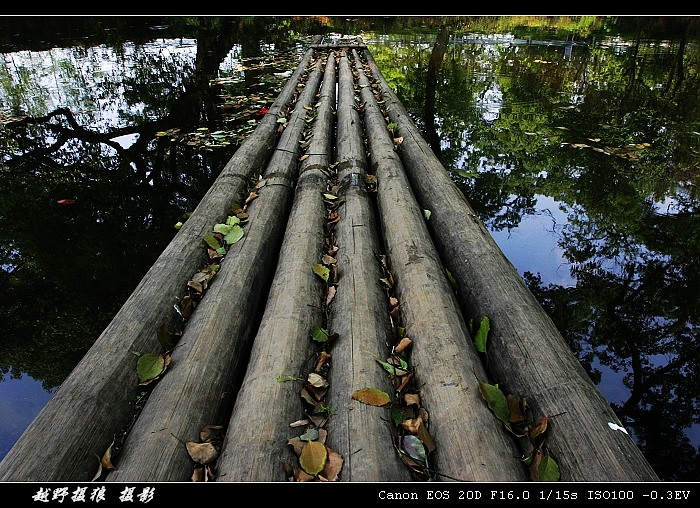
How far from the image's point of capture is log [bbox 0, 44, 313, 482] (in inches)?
53.9

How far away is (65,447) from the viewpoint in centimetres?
140

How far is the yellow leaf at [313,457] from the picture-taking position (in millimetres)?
1346

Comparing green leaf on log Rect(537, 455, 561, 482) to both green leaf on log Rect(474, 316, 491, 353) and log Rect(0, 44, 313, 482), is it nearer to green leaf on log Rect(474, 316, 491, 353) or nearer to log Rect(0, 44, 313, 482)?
green leaf on log Rect(474, 316, 491, 353)

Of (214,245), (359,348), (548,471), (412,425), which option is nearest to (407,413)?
(412,425)

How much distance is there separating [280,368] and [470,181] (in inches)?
153

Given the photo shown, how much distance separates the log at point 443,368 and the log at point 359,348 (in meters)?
0.13

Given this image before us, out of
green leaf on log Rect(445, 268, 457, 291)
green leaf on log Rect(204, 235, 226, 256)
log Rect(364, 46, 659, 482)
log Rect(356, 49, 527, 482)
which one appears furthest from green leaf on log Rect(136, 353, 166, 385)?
green leaf on log Rect(445, 268, 457, 291)

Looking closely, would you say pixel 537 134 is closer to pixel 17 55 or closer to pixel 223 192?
pixel 223 192
